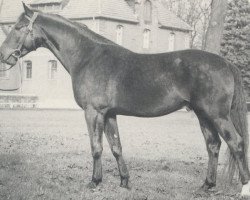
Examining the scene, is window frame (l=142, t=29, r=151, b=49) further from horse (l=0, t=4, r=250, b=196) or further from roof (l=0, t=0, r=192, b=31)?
horse (l=0, t=4, r=250, b=196)

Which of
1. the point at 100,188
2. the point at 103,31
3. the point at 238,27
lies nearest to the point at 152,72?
the point at 100,188

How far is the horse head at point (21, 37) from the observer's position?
7305mm

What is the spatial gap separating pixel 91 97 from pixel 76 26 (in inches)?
52.3

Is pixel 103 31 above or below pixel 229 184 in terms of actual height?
below

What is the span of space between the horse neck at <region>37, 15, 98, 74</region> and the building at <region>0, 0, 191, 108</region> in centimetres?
3314

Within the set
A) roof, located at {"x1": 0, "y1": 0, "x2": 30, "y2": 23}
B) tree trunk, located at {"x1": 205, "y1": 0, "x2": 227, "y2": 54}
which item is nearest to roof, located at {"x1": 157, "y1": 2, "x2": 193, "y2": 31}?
roof, located at {"x1": 0, "y1": 0, "x2": 30, "y2": 23}

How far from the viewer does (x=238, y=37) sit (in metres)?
43.5

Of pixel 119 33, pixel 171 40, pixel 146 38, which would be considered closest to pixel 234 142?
Answer: pixel 119 33

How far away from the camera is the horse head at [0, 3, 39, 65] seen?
288 inches

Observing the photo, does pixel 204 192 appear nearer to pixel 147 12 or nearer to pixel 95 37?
pixel 95 37

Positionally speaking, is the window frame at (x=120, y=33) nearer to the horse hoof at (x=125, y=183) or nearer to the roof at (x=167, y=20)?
the roof at (x=167, y=20)

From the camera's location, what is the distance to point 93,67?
23.1ft

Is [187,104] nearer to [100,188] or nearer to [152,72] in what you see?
[152,72]

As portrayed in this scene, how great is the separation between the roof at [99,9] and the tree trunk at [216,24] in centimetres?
2541
